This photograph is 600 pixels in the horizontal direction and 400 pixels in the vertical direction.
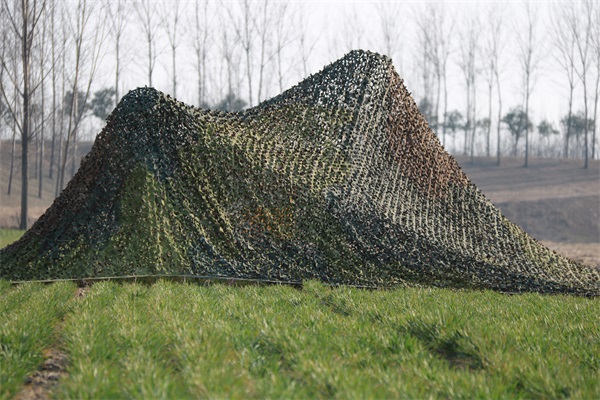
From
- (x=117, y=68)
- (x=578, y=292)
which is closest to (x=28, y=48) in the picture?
(x=117, y=68)

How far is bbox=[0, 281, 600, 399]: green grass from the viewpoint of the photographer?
10.8 ft

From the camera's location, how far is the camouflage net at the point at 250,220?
26.7 ft

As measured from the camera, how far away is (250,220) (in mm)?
8531

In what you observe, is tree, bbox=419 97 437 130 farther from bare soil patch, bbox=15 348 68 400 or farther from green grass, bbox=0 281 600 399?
bare soil patch, bbox=15 348 68 400

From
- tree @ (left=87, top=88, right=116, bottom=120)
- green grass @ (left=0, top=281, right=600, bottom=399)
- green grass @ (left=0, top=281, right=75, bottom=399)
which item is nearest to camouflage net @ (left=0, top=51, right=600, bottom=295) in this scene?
green grass @ (left=0, top=281, right=75, bottom=399)

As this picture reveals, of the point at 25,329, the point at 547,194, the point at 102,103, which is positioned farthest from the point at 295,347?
the point at 102,103

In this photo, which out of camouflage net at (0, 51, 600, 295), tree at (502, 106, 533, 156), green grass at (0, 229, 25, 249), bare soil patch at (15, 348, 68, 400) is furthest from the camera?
tree at (502, 106, 533, 156)

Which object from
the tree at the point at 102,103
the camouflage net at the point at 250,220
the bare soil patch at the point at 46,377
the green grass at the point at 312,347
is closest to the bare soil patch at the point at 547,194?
the camouflage net at the point at 250,220

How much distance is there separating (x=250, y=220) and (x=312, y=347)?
465 cm

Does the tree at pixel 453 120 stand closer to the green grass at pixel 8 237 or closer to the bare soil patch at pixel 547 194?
the bare soil patch at pixel 547 194

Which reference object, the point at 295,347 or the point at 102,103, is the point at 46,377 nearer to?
the point at 295,347

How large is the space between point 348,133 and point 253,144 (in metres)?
1.63

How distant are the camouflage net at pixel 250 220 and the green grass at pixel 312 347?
1.74 metres

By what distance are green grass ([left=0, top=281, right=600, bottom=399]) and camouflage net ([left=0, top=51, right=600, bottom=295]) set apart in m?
1.74
